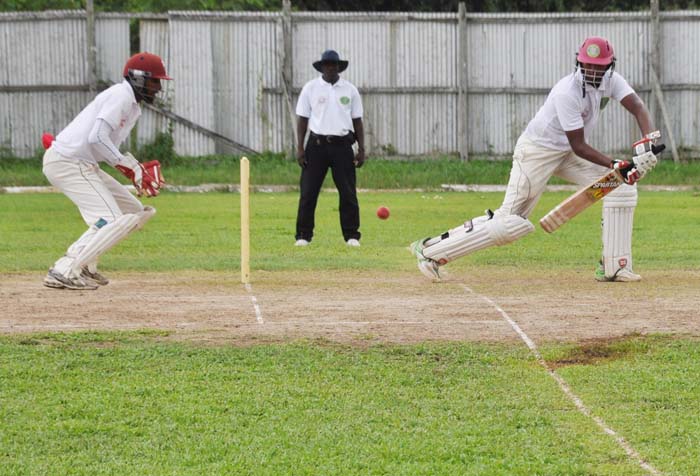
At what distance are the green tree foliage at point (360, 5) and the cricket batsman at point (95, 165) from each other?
18494 mm

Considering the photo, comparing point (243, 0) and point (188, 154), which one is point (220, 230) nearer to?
point (188, 154)

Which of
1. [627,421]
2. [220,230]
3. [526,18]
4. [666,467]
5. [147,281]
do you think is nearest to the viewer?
[666,467]

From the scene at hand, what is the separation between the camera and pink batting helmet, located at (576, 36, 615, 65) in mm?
10430

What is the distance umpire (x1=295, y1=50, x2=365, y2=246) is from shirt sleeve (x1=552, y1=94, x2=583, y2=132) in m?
4.16

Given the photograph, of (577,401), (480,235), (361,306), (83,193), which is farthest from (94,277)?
(577,401)

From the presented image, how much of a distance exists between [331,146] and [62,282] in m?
4.58

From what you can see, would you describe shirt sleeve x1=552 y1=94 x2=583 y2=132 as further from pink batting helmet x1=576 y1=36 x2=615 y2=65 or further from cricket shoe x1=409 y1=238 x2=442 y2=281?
cricket shoe x1=409 y1=238 x2=442 y2=281

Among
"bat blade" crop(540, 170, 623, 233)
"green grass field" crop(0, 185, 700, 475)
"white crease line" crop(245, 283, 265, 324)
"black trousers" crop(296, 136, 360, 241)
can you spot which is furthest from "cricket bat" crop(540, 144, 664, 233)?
"black trousers" crop(296, 136, 360, 241)

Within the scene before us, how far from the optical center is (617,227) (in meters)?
11.2

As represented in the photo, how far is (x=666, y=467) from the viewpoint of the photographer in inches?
224

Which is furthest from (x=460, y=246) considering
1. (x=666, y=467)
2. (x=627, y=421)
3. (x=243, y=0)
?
(x=243, y=0)

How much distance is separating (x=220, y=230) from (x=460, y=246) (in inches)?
235

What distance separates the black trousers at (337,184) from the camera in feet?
47.5

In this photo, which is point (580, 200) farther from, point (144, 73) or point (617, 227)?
point (144, 73)
